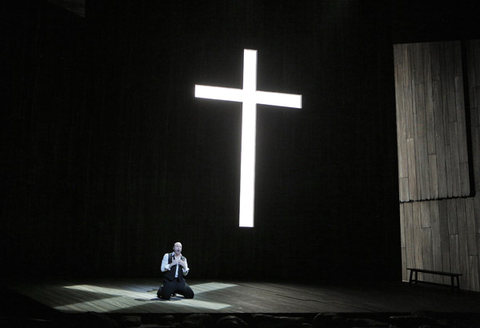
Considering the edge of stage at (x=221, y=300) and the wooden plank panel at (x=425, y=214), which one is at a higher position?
the wooden plank panel at (x=425, y=214)

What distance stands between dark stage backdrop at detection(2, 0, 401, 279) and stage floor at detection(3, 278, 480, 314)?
0.73 meters

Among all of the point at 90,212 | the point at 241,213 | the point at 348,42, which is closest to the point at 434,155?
the point at 348,42

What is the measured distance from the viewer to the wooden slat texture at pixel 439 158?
666cm

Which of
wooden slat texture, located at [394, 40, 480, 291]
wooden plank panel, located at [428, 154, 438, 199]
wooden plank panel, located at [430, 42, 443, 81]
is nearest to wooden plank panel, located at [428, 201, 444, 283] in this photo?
wooden slat texture, located at [394, 40, 480, 291]

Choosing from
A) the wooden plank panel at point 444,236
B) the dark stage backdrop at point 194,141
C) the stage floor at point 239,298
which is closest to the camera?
the stage floor at point 239,298

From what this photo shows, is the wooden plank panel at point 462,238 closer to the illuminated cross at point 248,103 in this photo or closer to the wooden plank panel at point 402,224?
the wooden plank panel at point 402,224

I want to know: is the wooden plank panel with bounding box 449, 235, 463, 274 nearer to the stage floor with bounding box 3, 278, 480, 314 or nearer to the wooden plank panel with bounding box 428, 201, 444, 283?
the wooden plank panel with bounding box 428, 201, 444, 283

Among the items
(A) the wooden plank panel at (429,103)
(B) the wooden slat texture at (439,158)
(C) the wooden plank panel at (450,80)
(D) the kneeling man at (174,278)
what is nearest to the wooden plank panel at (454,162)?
(B) the wooden slat texture at (439,158)

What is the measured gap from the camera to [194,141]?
684 cm

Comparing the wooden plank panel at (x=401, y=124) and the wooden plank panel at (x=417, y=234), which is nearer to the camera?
the wooden plank panel at (x=417, y=234)

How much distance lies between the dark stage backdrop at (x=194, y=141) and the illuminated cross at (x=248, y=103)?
0.23 meters

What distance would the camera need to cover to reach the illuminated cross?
21.6 feet

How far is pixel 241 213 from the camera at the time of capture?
6.57 metres

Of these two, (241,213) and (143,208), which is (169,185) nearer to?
(143,208)
